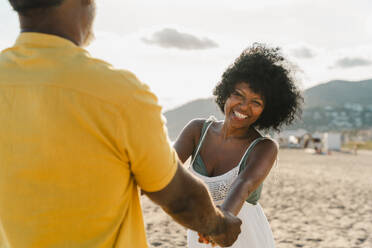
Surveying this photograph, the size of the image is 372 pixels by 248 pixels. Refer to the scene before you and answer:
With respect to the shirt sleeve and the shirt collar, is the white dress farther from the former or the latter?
the shirt collar

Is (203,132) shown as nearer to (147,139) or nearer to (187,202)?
(187,202)

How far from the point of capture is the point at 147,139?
1.13 m

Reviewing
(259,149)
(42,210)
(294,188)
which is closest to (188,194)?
(42,210)

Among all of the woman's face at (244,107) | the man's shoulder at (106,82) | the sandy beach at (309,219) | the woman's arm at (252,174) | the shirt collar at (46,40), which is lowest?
the sandy beach at (309,219)

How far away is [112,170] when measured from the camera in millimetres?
1194

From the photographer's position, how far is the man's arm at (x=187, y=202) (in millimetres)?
1282

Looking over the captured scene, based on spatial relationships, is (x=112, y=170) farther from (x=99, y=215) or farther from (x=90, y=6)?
(x=90, y=6)

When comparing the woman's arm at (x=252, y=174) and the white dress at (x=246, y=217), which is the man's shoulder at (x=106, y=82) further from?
the white dress at (x=246, y=217)

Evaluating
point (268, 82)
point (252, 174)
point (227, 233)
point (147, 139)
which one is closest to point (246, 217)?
point (252, 174)

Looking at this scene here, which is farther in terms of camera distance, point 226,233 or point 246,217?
point 246,217

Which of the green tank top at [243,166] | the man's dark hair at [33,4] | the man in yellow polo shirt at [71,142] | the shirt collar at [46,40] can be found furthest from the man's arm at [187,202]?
the green tank top at [243,166]

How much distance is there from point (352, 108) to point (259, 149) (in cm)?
19841

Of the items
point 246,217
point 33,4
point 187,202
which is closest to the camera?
point 33,4

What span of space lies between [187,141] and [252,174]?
1.92ft
